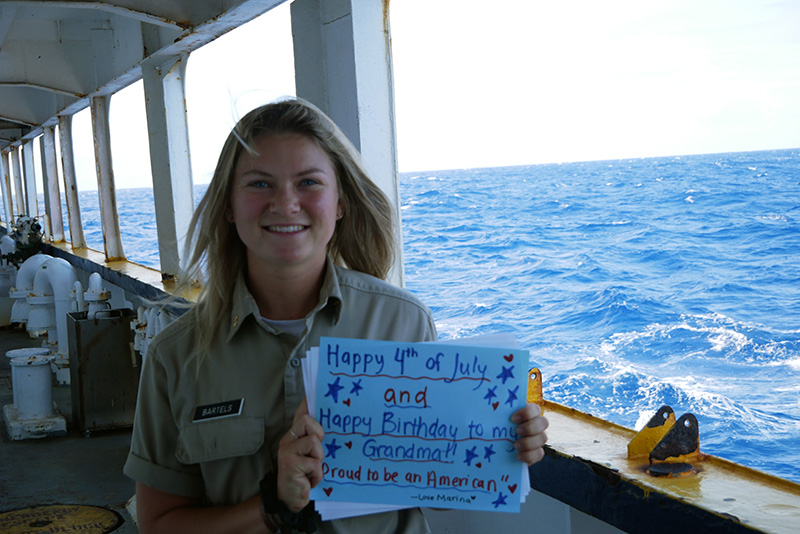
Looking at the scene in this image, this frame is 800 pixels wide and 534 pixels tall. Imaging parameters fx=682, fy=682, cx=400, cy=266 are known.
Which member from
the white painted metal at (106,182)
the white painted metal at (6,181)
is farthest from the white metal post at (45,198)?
the white painted metal at (106,182)

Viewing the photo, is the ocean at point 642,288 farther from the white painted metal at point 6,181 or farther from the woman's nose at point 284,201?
the white painted metal at point 6,181

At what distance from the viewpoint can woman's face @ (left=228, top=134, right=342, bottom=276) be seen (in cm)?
137

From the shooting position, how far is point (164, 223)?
5.30 meters

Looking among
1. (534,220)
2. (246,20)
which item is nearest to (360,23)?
(246,20)

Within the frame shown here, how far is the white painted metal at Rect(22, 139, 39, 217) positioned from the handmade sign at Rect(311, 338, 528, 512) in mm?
13044

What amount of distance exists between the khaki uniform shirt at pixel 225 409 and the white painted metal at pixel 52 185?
10.5 m

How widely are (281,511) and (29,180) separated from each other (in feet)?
44.5

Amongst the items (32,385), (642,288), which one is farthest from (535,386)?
(642,288)

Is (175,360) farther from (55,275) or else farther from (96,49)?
(96,49)

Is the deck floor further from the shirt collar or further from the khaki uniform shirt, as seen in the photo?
the shirt collar

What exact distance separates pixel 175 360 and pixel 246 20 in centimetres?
270

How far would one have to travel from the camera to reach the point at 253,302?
1.44 m

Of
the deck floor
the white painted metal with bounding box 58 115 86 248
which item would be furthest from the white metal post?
the deck floor

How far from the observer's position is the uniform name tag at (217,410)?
136 cm
